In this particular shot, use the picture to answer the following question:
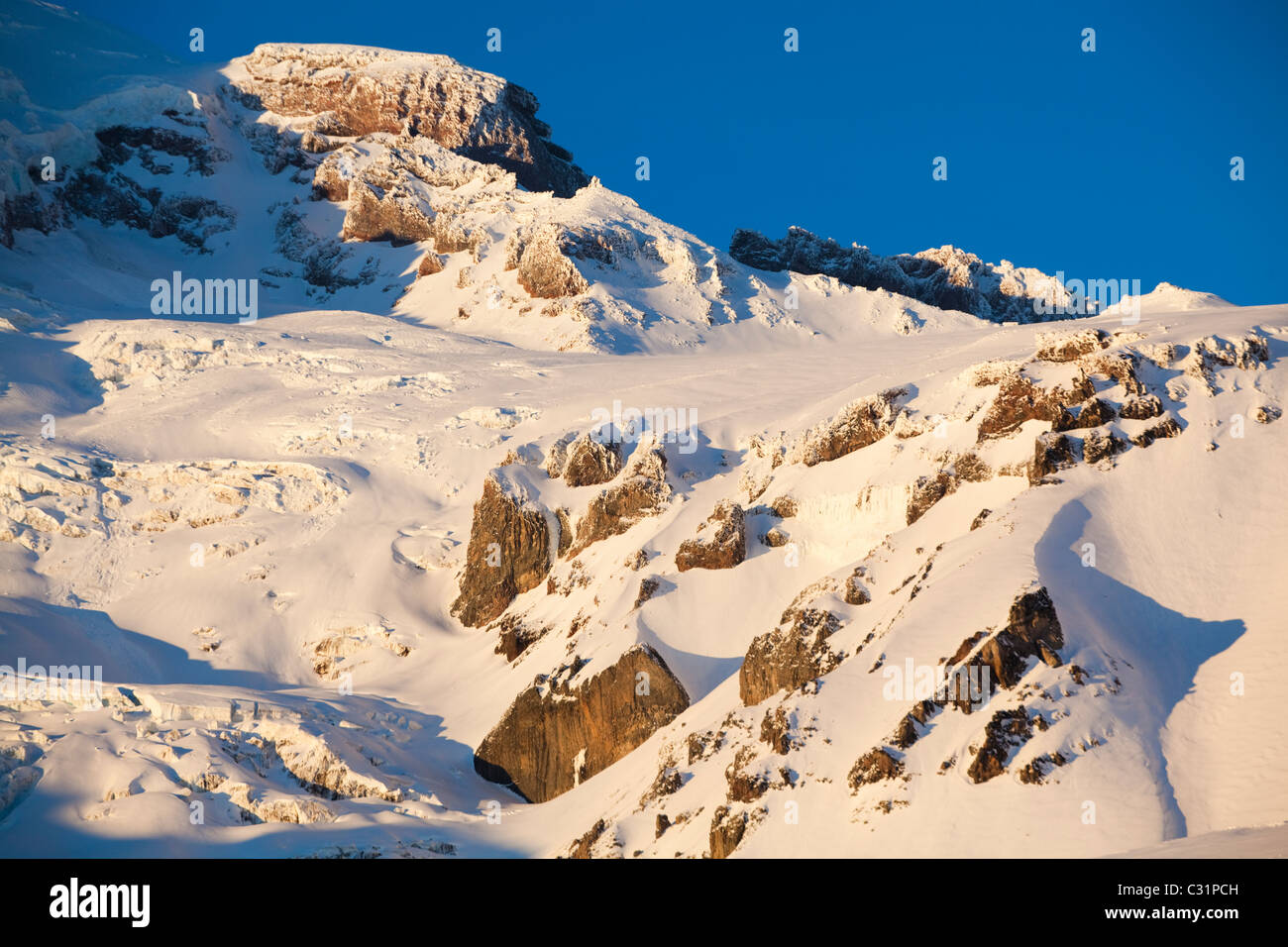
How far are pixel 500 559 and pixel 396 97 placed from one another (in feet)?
359

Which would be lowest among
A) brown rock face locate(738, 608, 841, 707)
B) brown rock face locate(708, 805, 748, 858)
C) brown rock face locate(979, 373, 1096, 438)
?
brown rock face locate(708, 805, 748, 858)

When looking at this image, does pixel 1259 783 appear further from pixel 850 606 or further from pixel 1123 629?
pixel 850 606

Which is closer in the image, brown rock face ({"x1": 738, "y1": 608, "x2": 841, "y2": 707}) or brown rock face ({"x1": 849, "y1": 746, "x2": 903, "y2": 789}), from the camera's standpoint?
brown rock face ({"x1": 849, "y1": 746, "x2": 903, "y2": 789})

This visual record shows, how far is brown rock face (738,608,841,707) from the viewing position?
1287 inches

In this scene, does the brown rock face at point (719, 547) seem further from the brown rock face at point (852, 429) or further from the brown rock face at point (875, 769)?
the brown rock face at point (875, 769)

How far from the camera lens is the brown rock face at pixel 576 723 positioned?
38.9m

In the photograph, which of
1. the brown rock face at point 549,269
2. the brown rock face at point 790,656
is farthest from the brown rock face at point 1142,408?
the brown rock face at point 549,269

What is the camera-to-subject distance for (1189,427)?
34781 millimetres

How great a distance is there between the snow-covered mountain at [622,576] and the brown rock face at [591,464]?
191 mm

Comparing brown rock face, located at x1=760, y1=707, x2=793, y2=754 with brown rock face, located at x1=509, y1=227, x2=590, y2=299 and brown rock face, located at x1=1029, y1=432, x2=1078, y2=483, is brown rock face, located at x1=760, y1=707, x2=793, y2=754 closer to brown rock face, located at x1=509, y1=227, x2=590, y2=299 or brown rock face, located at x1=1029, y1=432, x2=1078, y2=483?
brown rock face, located at x1=1029, y1=432, x2=1078, y2=483

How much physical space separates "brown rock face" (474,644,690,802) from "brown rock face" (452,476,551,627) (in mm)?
11177

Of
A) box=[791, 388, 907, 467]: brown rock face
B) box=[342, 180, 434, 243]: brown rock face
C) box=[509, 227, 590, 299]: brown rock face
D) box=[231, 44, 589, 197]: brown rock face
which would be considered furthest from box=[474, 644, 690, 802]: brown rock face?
box=[231, 44, 589, 197]: brown rock face

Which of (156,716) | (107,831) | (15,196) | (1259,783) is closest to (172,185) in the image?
(15,196)
